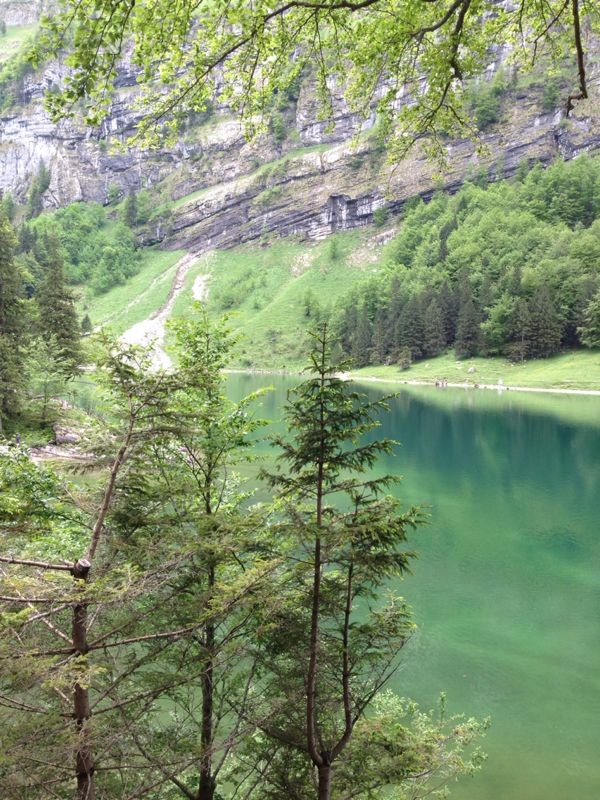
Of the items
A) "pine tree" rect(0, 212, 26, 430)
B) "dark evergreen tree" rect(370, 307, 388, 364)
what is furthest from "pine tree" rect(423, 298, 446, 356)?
"pine tree" rect(0, 212, 26, 430)

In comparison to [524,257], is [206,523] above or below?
below

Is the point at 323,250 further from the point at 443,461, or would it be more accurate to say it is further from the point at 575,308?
the point at 443,461

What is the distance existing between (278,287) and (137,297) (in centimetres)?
4504

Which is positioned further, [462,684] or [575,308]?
[575,308]

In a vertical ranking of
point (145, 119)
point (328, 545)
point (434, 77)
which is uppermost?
point (434, 77)

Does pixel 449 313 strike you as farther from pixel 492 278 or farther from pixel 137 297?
pixel 137 297


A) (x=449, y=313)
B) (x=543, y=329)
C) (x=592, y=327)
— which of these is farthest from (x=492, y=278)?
(x=592, y=327)

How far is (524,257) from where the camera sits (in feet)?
377

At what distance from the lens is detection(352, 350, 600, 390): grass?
77125mm

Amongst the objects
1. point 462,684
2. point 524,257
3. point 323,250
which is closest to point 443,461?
point 462,684

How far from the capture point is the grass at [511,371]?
253 feet

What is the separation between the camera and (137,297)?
554 ft

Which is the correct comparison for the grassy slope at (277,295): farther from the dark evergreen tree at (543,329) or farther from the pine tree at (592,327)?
A: the pine tree at (592,327)

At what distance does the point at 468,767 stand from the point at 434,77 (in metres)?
9.73
